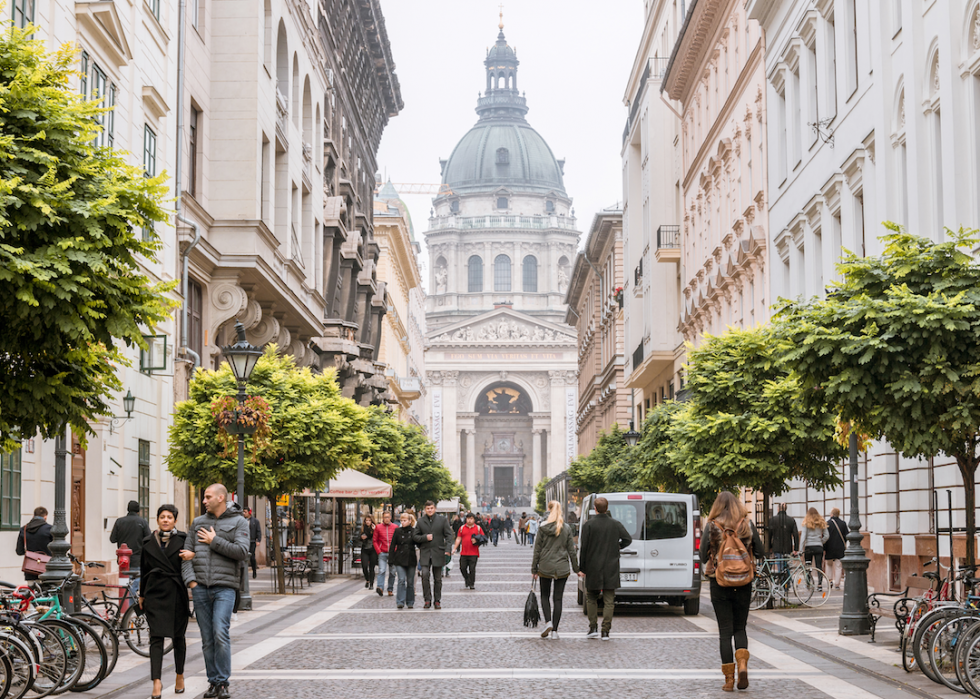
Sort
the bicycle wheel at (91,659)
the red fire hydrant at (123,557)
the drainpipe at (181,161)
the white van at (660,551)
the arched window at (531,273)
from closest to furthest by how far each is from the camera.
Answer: the bicycle wheel at (91,659) < the red fire hydrant at (123,557) < the white van at (660,551) < the drainpipe at (181,161) < the arched window at (531,273)

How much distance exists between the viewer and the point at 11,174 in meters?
9.32

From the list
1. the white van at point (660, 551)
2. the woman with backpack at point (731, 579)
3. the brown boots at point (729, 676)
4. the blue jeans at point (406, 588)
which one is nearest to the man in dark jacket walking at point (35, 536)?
the blue jeans at point (406, 588)

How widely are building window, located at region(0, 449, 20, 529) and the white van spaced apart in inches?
302

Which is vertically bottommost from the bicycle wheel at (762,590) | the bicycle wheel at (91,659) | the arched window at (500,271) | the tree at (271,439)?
the bicycle wheel at (762,590)

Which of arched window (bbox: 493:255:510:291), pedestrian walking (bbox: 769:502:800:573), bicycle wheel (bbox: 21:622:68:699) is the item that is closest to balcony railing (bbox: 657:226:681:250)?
pedestrian walking (bbox: 769:502:800:573)

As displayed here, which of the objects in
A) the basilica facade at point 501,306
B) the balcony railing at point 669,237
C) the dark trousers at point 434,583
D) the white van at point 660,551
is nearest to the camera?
the white van at point 660,551

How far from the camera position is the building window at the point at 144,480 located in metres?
25.8

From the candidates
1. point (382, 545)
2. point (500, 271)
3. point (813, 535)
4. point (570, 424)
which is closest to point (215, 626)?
point (813, 535)

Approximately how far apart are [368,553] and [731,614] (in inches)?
719

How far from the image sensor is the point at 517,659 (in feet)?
47.2

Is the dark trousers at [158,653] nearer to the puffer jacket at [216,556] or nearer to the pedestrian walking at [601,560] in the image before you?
the puffer jacket at [216,556]

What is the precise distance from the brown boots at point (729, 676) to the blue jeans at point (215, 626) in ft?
13.1

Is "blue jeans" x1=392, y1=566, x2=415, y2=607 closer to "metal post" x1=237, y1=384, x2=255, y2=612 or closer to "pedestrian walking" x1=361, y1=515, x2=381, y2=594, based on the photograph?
"metal post" x1=237, y1=384, x2=255, y2=612

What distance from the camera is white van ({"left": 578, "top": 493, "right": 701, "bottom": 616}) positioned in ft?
66.9
